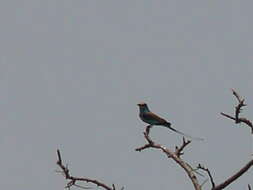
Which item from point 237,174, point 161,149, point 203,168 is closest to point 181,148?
point 161,149

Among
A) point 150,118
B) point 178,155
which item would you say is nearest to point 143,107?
point 150,118

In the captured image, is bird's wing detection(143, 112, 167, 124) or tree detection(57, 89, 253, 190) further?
bird's wing detection(143, 112, 167, 124)

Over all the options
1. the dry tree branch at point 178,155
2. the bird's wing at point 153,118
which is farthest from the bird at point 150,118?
the dry tree branch at point 178,155

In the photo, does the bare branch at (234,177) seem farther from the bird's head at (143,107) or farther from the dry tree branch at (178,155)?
the bird's head at (143,107)

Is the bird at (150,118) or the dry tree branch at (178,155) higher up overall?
the bird at (150,118)

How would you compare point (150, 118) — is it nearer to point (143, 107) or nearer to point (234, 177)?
point (143, 107)

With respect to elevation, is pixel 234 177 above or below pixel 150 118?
below

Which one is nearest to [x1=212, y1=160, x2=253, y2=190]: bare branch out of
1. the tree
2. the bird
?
the tree

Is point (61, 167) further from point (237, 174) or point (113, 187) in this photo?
point (237, 174)

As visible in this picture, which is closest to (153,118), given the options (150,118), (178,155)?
(150,118)

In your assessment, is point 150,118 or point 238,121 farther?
point 150,118

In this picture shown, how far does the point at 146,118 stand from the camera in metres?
19.8

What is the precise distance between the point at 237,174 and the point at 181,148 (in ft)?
7.63

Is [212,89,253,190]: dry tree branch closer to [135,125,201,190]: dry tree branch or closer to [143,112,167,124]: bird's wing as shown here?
[135,125,201,190]: dry tree branch
